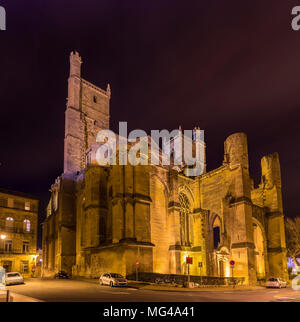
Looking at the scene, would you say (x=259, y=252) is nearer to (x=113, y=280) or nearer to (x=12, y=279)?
(x=113, y=280)

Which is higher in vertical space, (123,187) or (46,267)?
(123,187)

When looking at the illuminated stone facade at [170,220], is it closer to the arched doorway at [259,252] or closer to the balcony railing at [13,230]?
the arched doorway at [259,252]

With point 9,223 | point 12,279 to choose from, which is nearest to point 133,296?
point 12,279

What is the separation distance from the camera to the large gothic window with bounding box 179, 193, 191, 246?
124 feet

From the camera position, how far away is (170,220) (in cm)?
3472

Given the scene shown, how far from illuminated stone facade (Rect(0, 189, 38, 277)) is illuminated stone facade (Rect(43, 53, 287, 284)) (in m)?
3.24

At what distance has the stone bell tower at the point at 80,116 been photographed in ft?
158

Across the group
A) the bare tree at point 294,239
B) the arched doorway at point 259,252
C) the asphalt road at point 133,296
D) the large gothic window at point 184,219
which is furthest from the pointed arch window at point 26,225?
the bare tree at point 294,239

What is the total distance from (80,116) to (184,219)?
2517cm

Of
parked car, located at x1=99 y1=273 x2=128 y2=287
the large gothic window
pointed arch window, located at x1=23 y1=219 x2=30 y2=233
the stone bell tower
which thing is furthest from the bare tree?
pointed arch window, located at x1=23 y1=219 x2=30 y2=233
